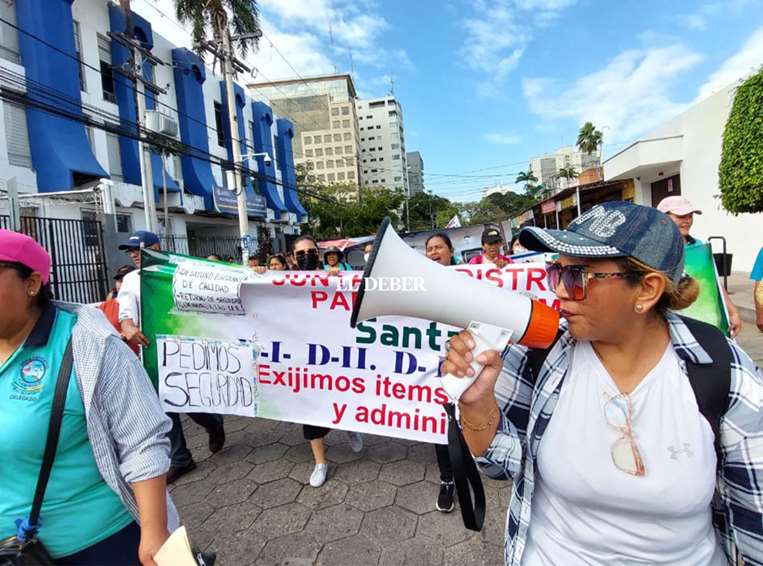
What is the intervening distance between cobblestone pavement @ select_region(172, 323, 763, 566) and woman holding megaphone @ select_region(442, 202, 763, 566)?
1248mm

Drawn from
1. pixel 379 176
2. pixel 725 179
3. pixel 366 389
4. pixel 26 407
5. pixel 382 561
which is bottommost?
pixel 382 561

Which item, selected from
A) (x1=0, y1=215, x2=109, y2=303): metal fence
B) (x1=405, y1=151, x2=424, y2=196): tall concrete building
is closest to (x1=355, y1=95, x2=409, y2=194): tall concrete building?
(x1=405, y1=151, x2=424, y2=196): tall concrete building

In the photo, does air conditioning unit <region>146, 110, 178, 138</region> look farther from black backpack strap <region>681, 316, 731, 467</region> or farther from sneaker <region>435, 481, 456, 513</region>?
black backpack strap <region>681, 316, 731, 467</region>

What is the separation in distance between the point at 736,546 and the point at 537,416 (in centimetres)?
54

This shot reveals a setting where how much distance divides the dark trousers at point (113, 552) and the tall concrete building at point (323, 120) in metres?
78.5

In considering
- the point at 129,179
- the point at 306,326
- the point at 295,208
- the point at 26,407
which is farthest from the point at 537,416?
the point at 295,208

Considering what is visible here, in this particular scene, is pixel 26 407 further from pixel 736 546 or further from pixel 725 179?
pixel 725 179

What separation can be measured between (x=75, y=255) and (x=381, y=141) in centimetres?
9925

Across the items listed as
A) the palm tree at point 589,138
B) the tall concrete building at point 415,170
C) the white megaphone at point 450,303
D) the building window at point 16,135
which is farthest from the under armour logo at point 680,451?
the tall concrete building at point 415,170

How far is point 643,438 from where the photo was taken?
96 centimetres

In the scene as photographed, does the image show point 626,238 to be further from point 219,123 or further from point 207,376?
point 219,123

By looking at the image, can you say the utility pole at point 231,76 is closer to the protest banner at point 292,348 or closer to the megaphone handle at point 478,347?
the protest banner at point 292,348

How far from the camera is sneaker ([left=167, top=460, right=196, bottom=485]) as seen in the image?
2.93m

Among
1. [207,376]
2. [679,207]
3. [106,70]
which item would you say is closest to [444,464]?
[207,376]
